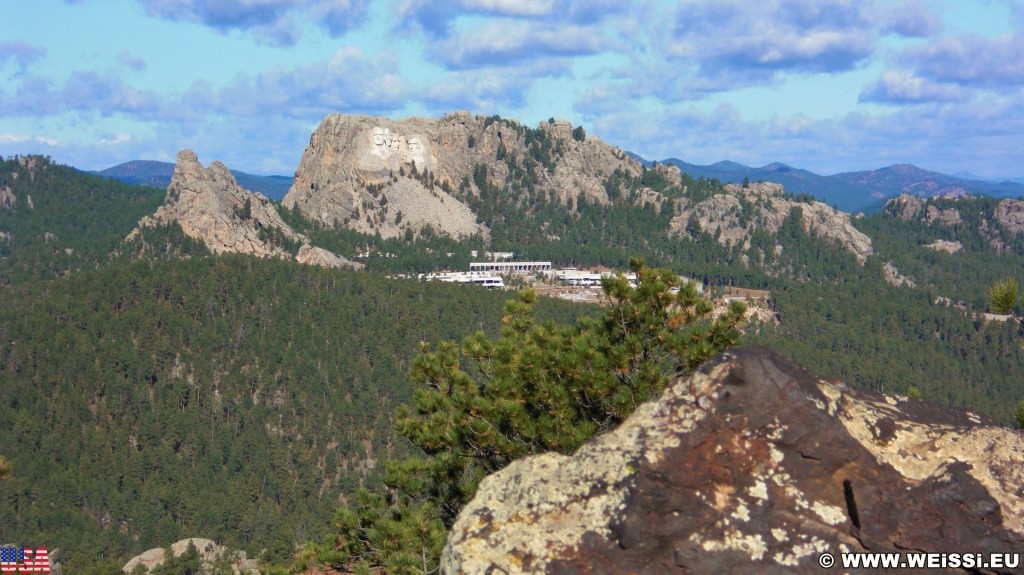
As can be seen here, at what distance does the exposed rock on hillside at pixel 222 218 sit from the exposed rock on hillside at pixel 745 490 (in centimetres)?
16138

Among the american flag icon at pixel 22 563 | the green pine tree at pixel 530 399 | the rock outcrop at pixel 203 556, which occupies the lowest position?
the rock outcrop at pixel 203 556

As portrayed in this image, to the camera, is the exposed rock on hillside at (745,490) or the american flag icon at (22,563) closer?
the exposed rock on hillside at (745,490)

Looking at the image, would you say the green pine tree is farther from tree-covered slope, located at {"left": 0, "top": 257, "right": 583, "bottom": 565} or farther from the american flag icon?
tree-covered slope, located at {"left": 0, "top": 257, "right": 583, "bottom": 565}

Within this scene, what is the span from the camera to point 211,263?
146125 millimetres

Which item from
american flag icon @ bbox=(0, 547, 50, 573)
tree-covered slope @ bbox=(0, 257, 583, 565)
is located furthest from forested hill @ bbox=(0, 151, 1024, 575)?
american flag icon @ bbox=(0, 547, 50, 573)

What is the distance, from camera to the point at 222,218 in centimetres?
17938

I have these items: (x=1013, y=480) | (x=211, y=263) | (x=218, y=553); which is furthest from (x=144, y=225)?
(x=1013, y=480)

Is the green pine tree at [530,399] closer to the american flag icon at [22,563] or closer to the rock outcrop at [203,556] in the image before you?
the american flag icon at [22,563]

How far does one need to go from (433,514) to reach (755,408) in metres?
9.66

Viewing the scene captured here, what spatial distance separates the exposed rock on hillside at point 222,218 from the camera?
17688cm

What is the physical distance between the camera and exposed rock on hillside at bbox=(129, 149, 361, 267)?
176875 millimetres

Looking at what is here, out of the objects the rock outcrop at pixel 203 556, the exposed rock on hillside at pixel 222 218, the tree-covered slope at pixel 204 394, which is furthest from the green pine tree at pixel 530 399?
the exposed rock on hillside at pixel 222 218

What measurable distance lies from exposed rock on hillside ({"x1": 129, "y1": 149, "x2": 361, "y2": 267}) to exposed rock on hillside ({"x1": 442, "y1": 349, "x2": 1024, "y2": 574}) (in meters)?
161

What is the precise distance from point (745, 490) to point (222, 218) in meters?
179
